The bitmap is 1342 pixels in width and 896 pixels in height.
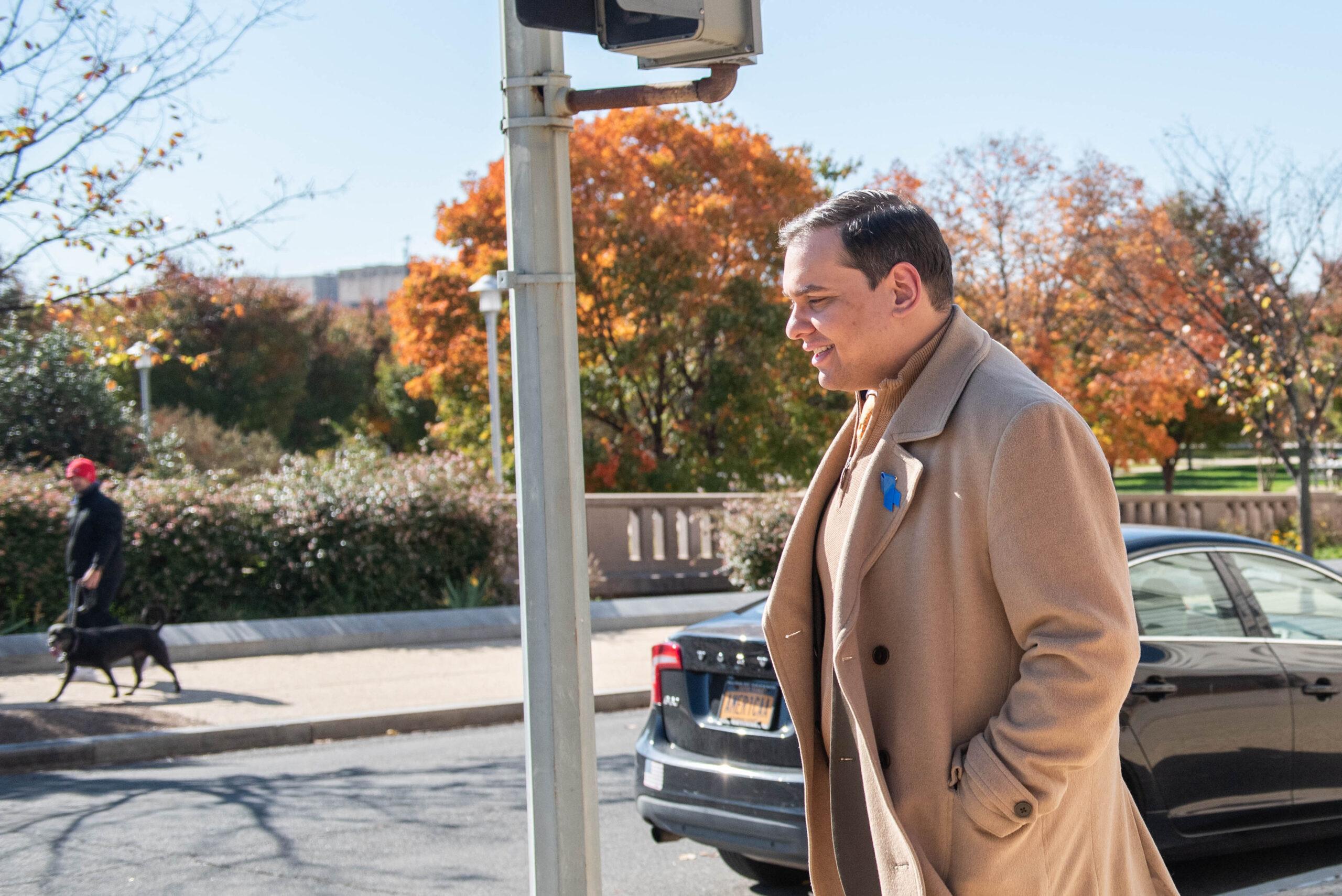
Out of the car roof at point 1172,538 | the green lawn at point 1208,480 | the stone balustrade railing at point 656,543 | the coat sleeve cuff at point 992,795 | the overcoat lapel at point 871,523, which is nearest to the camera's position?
the coat sleeve cuff at point 992,795

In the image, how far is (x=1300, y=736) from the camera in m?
5.38

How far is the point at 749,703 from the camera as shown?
17.1 feet

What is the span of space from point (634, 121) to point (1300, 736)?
2012 centimetres

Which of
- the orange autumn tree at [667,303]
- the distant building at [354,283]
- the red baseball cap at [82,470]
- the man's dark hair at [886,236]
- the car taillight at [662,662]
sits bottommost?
the car taillight at [662,662]

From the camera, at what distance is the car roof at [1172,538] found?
552 cm

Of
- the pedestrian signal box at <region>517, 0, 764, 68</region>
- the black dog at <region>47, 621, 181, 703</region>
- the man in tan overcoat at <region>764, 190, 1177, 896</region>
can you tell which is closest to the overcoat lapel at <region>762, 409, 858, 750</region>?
the man in tan overcoat at <region>764, 190, 1177, 896</region>

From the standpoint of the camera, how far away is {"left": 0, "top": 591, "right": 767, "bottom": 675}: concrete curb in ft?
38.3

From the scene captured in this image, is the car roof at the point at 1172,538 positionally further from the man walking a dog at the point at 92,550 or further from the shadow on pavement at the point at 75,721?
the man walking a dog at the point at 92,550

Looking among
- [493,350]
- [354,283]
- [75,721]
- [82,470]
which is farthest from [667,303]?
[354,283]

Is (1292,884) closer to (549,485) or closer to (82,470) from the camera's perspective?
(549,485)

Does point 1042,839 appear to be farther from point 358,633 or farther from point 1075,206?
point 1075,206

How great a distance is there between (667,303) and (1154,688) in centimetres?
1898

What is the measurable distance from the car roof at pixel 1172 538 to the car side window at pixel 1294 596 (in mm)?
73

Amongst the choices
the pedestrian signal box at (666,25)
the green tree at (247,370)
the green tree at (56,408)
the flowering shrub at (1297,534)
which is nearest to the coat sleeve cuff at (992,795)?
the pedestrian signal box at (666,25)
